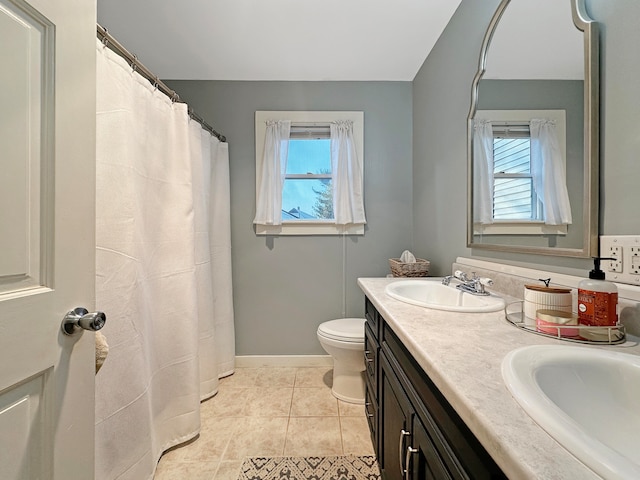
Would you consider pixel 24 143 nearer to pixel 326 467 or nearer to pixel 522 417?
pixel 522 417

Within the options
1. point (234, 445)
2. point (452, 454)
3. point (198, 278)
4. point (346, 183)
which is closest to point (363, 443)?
point (234, 445)

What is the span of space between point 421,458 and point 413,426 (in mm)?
72

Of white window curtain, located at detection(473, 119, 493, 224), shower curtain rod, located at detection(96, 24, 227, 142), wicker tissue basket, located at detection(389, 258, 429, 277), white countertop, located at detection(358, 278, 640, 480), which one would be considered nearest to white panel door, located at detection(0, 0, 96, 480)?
shower curtain rod, located at detection(96, 24, 227, 142)

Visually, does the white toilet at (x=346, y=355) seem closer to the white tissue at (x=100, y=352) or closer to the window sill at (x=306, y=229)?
the window sill at (x=306, y=229)

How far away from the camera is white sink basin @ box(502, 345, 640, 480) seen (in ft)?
1.53

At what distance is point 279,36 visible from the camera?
5.98ft

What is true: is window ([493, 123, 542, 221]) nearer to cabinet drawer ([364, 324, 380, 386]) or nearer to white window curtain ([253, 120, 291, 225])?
cabinet drawer ([364, 324, 380, 386])

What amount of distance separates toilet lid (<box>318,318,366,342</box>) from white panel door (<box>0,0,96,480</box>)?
126 centimetres

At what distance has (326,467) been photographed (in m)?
1.35

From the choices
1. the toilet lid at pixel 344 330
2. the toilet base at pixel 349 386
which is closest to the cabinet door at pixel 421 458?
the toilet lid at pixel 344 330

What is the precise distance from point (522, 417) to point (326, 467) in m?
1.29

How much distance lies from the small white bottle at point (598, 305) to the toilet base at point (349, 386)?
138cm

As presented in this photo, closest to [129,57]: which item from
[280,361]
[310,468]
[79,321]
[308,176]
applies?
[79,321]

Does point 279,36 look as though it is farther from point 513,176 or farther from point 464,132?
point 513,176
